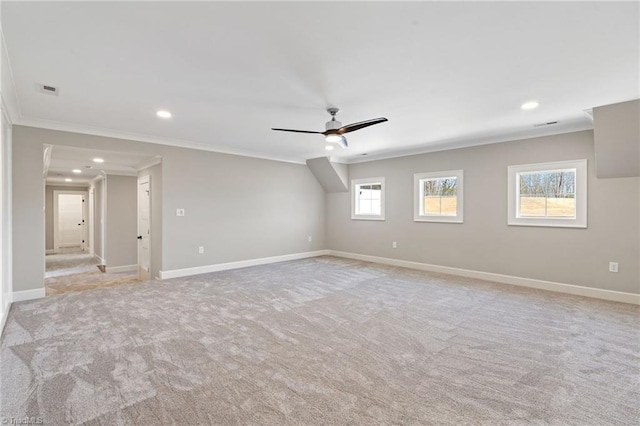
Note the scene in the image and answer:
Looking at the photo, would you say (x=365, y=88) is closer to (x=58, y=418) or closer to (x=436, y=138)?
(x=436, y=138)

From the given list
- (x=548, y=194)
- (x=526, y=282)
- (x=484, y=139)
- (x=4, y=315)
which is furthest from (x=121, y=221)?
(x=548, y=194)

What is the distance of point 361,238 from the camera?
751cm

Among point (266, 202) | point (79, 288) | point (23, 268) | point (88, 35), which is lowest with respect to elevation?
point (79, 288)

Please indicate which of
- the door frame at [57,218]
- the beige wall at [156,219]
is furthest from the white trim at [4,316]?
the door frame at [57,218]

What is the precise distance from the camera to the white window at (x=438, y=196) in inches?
229

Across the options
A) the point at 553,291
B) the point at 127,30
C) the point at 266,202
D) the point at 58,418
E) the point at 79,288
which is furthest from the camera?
the point at 266,202

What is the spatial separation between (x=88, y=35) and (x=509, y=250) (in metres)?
6.17

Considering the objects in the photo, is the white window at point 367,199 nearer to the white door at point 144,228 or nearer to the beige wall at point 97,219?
the white door at point 144,228

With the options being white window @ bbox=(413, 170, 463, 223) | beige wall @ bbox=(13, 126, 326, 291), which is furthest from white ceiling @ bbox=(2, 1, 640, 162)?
white window @ bbox=(413, 170, 463, 223)

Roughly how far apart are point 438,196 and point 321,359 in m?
4.69

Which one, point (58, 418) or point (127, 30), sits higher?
point (127, 30)

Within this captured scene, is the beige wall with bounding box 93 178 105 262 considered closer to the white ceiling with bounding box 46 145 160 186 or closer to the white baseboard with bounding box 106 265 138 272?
the white ceiling with bounding box 46 145 160 186

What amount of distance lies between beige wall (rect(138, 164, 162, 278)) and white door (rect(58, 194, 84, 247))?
729cm

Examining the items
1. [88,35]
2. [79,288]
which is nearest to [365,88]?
[88,35]
